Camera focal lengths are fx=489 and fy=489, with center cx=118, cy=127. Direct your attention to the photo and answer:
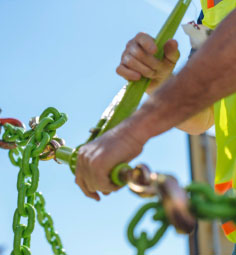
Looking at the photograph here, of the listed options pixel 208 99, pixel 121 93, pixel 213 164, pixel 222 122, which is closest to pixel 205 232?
pixel 213 164

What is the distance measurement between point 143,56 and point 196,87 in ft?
1.42

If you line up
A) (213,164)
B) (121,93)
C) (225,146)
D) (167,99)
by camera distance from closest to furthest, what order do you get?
(167,99) → (121,93) → (225,146) → (213,164)

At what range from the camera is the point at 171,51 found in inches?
60.7

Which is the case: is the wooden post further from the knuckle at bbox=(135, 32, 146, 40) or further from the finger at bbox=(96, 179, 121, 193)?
the finger at bbox=(96, 179, 121, 193)

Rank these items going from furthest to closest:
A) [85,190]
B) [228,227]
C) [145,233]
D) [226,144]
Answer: [226,144] < [228,227] < [85,190] < [145,233]

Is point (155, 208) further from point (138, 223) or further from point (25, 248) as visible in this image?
point (25, 248)

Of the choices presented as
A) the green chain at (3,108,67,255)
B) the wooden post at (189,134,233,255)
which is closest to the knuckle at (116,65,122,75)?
the green chain at (3,108,67,255)

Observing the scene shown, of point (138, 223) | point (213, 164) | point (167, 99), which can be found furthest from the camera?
point (213, 164)

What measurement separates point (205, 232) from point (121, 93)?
4.09m

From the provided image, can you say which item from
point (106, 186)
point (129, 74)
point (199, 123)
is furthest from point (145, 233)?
point (199, 123)

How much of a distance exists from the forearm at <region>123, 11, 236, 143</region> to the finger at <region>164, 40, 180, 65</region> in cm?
40

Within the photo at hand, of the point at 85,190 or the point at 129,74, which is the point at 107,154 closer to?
the point at 85,190

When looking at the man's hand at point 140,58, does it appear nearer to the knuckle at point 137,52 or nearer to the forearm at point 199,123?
the knuckle at point 137,52

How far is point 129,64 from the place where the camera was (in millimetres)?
1483
